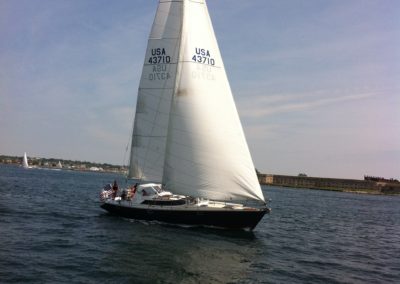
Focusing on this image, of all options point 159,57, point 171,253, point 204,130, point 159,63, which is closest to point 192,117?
point 204,130

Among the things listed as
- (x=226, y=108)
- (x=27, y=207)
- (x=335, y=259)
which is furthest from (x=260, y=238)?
(x=27, y=207)

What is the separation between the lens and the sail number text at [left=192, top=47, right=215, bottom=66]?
30.2 m

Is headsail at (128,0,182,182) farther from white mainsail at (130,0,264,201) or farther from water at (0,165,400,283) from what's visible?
water at (0,165,400,283)

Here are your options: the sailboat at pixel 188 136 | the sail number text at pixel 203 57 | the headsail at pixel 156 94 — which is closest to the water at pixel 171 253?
the sailboat at pixel 188 136

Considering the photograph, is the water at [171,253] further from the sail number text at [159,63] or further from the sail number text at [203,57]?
→ the sail number text at [203,57]

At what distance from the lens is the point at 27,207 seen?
1500 inches

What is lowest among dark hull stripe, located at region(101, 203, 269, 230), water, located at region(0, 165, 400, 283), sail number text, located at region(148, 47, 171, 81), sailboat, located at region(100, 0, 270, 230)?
water, located at region(0, 165, 400, 283)

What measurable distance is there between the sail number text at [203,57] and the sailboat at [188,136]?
0.17ft

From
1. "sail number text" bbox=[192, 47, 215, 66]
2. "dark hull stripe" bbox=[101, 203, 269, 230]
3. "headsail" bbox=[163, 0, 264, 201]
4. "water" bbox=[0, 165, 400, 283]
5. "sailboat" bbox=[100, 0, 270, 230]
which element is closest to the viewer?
"water" bbox=[0, 165, 400, 283]

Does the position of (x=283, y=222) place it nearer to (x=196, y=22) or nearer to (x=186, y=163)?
(x=186, y=163)

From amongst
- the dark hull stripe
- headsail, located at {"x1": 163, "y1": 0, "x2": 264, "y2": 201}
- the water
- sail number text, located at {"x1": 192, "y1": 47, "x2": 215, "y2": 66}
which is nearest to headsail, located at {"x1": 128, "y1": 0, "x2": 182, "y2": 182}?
headsail, located at {"x1": 163, "y1": 0, "x2": 264, "y2": 201}

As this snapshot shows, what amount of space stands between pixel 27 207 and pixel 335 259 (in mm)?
25304

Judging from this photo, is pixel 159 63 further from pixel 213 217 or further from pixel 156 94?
pixel 213 217

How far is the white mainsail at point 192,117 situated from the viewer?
94.5ft
